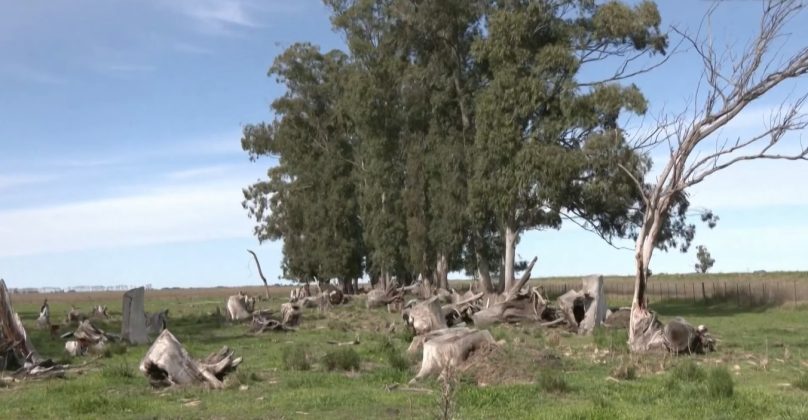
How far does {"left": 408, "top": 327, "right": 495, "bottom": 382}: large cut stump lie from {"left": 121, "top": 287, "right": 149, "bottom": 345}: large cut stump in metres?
13.9

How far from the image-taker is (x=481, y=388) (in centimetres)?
1430

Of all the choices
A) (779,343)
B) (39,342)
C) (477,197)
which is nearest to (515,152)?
(477,197)

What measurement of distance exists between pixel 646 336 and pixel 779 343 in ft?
14.7

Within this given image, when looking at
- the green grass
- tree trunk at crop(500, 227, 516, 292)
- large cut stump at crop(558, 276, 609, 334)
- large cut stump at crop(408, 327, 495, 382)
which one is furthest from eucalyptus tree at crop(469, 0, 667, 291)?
large cut stump at crop(408, 327, 495, 382)

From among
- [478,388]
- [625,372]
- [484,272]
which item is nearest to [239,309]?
[484,272]

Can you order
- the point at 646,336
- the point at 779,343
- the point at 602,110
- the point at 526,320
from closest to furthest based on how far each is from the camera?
the point at 646,336
the point at 779,343
the point at 526,320
the point at 602,110

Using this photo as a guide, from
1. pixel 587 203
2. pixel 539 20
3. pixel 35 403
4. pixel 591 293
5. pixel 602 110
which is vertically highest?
pixel 539 20

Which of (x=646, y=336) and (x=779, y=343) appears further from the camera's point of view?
(x=779, y=343)

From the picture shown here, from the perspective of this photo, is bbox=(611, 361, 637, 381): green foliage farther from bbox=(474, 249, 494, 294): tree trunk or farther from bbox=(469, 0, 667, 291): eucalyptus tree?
bbox=(474, 249, 494, 294): tree trunk

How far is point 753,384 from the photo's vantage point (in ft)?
50.0

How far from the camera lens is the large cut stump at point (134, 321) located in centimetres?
2744

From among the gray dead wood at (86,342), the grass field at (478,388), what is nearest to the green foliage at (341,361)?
the grass field at (478,388)

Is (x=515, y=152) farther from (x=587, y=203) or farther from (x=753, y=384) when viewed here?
(x=753, y=384)

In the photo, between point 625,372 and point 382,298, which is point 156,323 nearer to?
point 382,298
